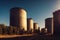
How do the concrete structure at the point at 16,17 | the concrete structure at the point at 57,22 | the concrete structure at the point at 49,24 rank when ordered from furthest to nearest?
the concrete structure at the point at 49,24 < the concrete structure at the point at 16,17 < the concrete structure at the point at 57,22

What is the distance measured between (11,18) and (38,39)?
10.6m

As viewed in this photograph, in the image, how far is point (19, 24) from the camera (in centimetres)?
2081

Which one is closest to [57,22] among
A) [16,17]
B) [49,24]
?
[16,17]

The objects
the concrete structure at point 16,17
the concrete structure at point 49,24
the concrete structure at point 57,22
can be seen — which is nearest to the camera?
the concrete structure at point 57,22

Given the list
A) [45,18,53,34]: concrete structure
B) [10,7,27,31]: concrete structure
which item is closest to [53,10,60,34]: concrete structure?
[10,7,27,31]: concrete structure

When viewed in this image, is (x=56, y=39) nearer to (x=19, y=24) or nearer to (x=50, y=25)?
(x=19, y=24)

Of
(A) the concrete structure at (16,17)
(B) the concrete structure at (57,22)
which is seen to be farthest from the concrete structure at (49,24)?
(B) the concrete structure at (57,22)

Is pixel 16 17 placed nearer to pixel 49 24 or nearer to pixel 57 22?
pixel 49 24

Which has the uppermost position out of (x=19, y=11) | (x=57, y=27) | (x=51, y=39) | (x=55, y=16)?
(x=19, y=11)

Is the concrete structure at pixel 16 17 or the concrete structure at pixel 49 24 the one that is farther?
the concrete structure at pixel 49 24

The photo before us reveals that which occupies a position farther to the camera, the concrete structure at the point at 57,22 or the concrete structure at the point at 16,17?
the concrete structure at the point at 16,17

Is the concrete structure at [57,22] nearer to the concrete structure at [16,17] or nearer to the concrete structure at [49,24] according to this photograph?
the concrete structure at [16,17]

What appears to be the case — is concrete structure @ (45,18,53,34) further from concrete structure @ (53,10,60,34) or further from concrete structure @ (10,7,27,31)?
concrete structure @ (53,10,60,34)

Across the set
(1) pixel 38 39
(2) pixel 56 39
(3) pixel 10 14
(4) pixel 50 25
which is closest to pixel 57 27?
(2) pixel 56 39
